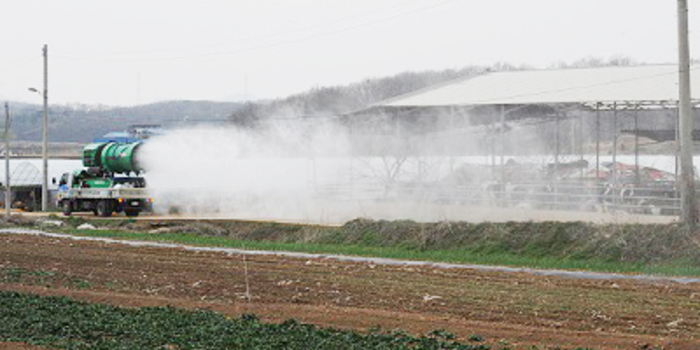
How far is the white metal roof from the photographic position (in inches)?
1775

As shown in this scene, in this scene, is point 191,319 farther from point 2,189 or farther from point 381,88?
point 381,88

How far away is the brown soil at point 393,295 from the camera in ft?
59.4

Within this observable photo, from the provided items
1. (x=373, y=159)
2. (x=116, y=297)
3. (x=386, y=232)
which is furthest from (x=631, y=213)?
(x=373, y=159)

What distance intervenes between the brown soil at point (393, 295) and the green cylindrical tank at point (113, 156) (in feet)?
75.1

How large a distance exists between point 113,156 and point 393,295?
37923 mm

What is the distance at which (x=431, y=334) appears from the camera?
1727cm

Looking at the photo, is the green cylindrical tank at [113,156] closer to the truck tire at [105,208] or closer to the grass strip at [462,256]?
the truck tire at [105,208]

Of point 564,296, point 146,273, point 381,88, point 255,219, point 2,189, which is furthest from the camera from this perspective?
point 381,88

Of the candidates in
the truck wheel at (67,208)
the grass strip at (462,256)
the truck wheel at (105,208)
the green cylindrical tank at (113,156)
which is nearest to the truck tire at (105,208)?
the truck wheel at (105,208)

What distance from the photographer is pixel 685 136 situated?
3125cm

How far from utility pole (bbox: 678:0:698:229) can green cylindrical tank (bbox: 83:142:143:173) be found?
34.0 metres

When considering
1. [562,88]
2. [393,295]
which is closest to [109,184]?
[562,88]

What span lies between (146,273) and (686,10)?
62.1ft

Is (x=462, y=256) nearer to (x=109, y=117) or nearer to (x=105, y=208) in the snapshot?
(x=105, y=208)
